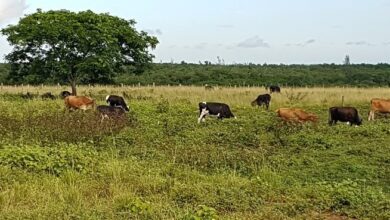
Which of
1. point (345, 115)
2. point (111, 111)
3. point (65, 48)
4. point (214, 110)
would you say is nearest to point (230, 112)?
point (214, 110)

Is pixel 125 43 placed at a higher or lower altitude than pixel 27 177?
higher

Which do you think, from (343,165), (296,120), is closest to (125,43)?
(296,120)

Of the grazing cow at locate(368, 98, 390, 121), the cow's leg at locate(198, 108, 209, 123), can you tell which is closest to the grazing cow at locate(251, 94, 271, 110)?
the grazing cow at locate(368, 98, 390, 121)

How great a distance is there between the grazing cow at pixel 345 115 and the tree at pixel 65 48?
1244 cm

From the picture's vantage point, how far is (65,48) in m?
27.5

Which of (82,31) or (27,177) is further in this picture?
(82,31)

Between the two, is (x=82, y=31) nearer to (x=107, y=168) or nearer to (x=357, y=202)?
(x=107, y=168)

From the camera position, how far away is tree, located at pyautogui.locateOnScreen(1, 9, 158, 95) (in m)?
27.0

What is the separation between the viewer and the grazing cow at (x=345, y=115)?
745 inches

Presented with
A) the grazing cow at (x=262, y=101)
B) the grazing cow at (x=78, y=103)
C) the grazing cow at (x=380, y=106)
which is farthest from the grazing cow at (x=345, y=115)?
the grazing cow at (x=78, y=103)

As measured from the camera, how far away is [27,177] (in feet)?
28.7

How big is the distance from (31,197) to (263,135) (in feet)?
30.5

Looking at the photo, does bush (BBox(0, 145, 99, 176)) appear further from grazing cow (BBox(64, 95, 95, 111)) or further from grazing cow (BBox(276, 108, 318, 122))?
grazing cow (BBox(64, 95, 95, 111))

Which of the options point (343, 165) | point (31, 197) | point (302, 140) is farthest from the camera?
point (302, 140)
